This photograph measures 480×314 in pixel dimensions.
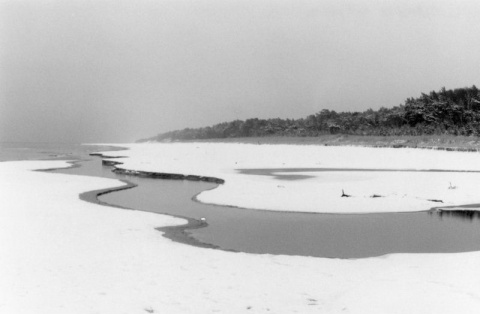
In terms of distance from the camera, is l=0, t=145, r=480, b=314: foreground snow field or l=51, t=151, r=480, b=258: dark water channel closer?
l=0, t=145, r=480, b=314: foreground snow field

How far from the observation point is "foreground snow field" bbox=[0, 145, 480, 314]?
24.8 feet

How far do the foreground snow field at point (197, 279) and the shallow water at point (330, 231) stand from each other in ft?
4.03

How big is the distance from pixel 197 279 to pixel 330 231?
22.2 ft

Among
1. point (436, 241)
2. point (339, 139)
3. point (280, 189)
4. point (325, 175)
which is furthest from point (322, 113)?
point (436, 241)

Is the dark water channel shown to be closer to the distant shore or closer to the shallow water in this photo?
the shallow water

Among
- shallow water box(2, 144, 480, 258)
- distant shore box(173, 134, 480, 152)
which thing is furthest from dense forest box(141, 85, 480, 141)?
shallow water box(2, 144, 480, 258)

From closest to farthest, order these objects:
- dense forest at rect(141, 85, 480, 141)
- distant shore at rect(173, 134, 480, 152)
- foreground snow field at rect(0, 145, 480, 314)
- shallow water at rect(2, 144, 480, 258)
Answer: foreground snow field at rect(0, 145, 480, 314) < shallow water at rect(2, 144, 480, 258) < distant shore at rect(173, 134, 480, 152) < dense forest at rect(141, 85, 480, 141)

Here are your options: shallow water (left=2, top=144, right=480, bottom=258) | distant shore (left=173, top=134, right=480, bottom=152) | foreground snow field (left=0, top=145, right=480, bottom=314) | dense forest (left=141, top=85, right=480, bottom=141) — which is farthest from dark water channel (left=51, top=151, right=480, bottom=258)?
dense forest (left=141, top=85, right=480, bottom=141)

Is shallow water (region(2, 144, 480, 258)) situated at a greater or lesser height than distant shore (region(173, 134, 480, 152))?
lesser

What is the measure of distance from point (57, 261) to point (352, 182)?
19.2 meters

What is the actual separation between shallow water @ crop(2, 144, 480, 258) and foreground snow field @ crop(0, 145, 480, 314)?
1.23m

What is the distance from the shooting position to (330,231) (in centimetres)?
1455

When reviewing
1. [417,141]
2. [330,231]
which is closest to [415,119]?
[417,141]

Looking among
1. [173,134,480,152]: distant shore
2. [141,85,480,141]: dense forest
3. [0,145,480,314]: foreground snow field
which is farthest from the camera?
[141,85,480,141]: dense forest
